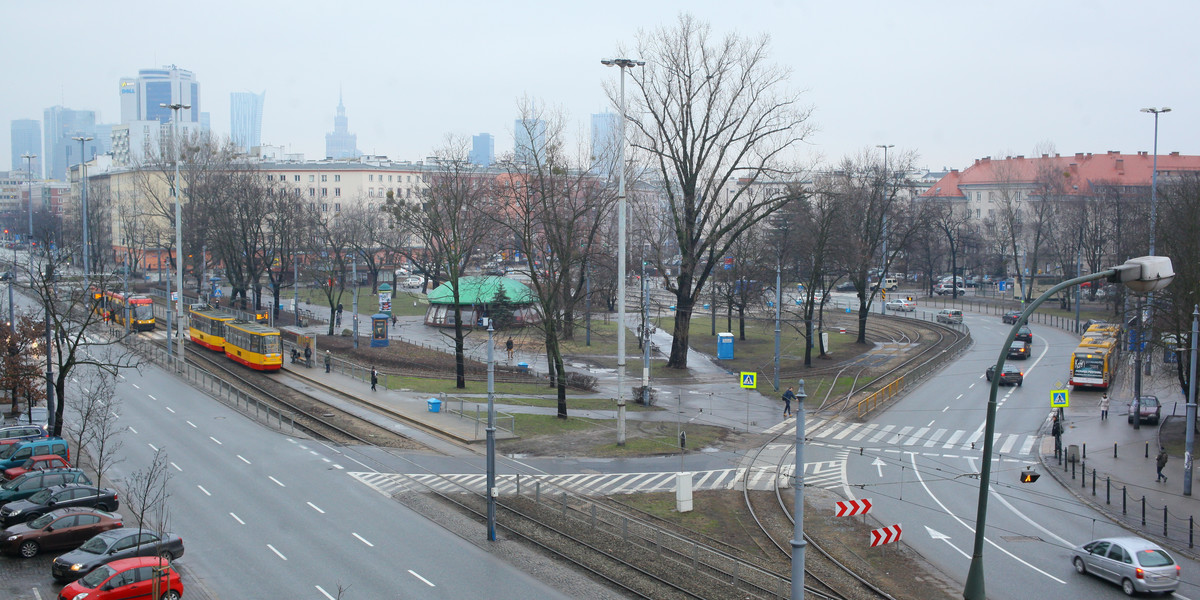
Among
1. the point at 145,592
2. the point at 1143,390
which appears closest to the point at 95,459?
the point at 145,592

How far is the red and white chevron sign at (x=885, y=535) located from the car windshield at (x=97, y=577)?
16.9 m

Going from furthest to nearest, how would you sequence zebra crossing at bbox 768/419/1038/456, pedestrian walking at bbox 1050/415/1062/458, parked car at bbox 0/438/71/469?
zebra crossing at bbox 768/419/1038/456
pedestrian walking at bbox 1050/415/1062/458
parked car at bbox 0/438/71/469

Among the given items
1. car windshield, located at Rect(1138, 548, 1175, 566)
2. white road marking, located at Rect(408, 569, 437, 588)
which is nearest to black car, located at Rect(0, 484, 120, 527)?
white road marking, located at Rect(408, 569, 437, 588)

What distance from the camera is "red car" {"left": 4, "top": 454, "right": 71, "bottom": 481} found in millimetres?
26453

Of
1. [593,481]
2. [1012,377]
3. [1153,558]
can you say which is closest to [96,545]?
[593,481]

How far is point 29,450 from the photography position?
28094 mm

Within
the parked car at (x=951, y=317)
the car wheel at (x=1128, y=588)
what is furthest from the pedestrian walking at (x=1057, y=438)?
the parked car at (x=951, y=317)

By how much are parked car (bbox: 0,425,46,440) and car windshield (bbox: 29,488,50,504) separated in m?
8.53

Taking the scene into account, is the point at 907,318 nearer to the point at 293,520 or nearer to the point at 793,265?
the point at 793,265

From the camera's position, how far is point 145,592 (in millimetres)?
18234

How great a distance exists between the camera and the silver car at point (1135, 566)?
64.0 feet

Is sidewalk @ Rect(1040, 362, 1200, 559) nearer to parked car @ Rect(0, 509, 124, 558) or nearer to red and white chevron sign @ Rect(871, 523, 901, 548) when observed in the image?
red and white chevron sign @ Rect(871, 523, 901, 548)

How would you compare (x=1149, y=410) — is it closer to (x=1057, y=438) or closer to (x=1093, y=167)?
(x=1057, y=438)

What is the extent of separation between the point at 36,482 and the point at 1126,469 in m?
35.2
